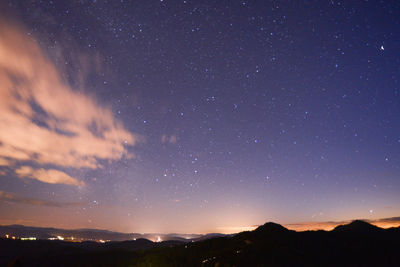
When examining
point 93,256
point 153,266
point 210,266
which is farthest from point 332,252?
point 93,256

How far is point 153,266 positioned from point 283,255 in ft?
168

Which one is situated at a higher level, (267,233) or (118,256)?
(267,233)

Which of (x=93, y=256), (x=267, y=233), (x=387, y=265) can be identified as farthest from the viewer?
(x=93, y=256)

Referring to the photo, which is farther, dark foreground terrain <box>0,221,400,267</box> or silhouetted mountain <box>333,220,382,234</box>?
silhouetted mountain <box>333,220,382,234</box>

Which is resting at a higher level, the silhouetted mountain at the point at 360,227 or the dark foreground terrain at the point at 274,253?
the silhouetted mountain at the point at 360,227

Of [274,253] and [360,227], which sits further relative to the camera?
[360,227]

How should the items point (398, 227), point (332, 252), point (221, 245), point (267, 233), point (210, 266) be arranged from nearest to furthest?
point (210, 266)
point (332, 252)
point (221, 245)
point (267, 233)
point (398, 227)

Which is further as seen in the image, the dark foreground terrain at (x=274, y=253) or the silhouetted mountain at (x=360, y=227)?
the silhouetted mountain at (x=360, y=227)

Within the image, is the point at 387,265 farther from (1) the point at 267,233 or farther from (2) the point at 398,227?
(2) the point at 398,227

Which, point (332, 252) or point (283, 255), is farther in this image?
point (332, 252)

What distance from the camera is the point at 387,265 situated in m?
95.8

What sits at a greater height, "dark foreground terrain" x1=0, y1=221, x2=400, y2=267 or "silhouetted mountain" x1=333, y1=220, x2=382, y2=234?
"silhouetted mountain" x1=333, y1=220, x2=382, y2=234

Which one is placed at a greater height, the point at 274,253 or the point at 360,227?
the point at 360,227

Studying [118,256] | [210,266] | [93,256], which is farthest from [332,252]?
[93,256]
